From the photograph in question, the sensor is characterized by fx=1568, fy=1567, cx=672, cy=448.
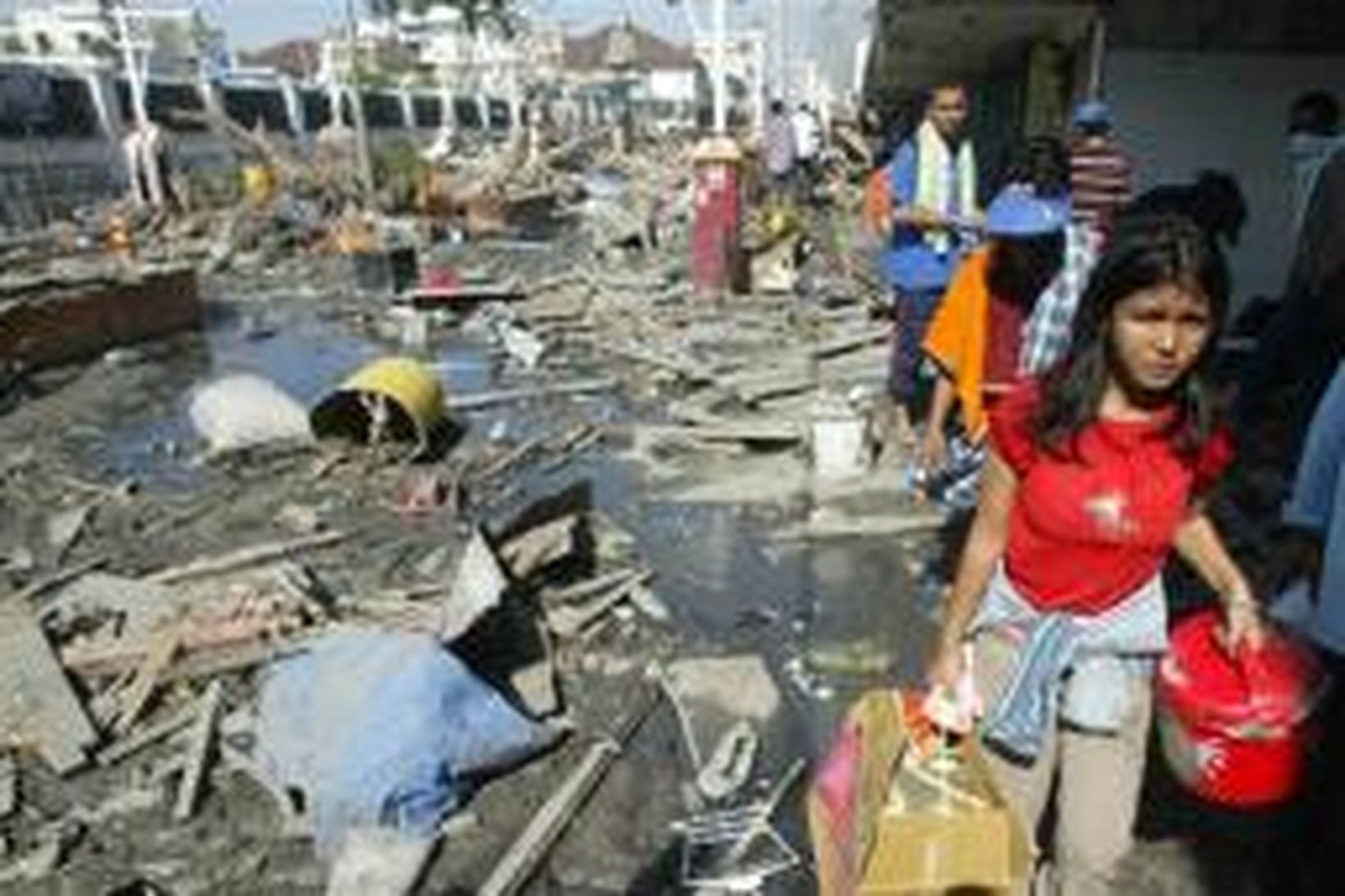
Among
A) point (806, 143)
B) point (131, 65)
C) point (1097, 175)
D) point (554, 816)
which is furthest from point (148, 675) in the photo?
point (131, 65)

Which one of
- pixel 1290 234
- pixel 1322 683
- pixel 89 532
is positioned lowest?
pixel 89 532

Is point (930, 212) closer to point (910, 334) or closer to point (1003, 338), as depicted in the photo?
point (910, 334)

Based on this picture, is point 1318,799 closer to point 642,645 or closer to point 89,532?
point 642,645

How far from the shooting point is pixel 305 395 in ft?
51.9

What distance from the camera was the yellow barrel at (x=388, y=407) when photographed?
12219 mm

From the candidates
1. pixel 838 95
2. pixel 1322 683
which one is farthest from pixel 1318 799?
pixel 838 95

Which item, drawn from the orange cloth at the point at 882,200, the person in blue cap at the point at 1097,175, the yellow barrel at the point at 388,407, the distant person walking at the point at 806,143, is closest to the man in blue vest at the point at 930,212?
the orange cloth at the point at 882,200

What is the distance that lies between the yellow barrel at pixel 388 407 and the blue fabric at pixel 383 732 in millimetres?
5486

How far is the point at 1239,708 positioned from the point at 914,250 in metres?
6.71

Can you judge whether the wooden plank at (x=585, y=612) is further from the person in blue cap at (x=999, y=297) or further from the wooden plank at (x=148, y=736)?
the person in blue cap at (x=999, y=297)

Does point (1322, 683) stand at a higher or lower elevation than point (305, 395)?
higher

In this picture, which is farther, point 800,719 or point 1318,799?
point 800,719

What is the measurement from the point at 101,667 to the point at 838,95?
68273 mm

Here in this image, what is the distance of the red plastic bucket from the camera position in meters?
4.13
